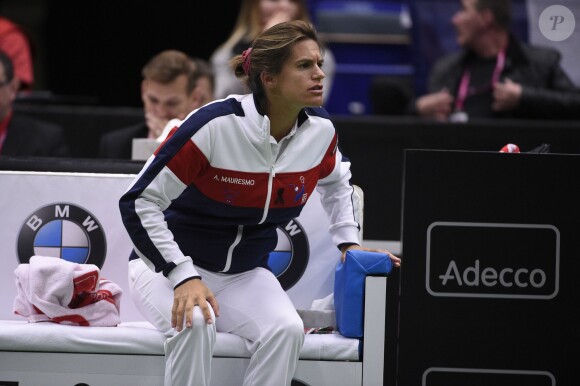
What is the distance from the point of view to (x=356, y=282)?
4070 millimetres

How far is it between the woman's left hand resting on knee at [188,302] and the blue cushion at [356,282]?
1.81 feet

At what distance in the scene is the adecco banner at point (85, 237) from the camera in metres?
4.55

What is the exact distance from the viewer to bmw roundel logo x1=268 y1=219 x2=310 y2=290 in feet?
15.1

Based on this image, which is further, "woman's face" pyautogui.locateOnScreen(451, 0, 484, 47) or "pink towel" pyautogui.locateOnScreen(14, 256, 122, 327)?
"woman's face" pyautogui.locateOnScreen(451, 0, 484, 47)

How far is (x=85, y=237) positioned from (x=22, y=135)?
1714mm

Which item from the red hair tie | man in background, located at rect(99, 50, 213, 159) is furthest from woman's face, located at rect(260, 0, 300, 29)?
the red hair tie

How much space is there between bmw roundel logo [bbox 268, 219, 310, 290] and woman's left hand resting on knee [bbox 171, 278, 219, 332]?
85cm

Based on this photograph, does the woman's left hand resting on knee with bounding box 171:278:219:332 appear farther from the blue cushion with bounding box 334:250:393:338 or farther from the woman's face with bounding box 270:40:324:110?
the woman's face with bounding box 270:40:324:110

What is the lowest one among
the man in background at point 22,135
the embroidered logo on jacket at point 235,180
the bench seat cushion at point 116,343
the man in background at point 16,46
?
the bench seat cushion at point 116,343

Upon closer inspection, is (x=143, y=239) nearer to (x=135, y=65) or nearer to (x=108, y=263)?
(x=108, y=263)

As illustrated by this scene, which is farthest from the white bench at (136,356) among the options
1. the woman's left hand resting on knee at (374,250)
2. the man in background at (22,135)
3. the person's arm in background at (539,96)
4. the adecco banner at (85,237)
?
the person's arm in background at (539,96)

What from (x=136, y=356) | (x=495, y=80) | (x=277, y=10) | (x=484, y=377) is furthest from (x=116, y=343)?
(x=495, y=80)

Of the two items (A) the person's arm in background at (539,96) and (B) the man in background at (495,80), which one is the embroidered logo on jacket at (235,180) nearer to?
(B) the man in background at (495,80)

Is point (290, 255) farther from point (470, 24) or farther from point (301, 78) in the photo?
point (470, 24)
